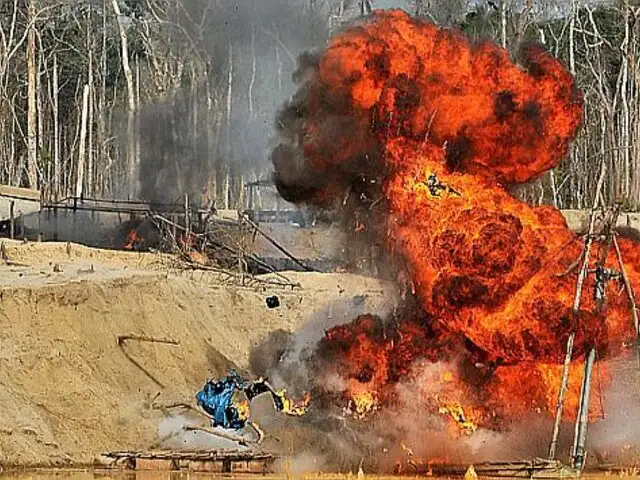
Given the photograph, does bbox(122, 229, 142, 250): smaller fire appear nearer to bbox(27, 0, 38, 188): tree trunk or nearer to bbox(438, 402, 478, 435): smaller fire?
bbox(27, 0, 38, 188): tree trunk

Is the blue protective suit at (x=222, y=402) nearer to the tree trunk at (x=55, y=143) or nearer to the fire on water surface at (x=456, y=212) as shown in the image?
the fire on water surface at (x=456, y=212)

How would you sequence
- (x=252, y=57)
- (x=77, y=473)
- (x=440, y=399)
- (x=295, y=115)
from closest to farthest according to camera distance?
1. (x=77, y=473)
2. (x=440, y=399)
3. (x=295, y=115)
4. (x=252, y=57)

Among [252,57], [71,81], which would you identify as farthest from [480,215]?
[71,81]

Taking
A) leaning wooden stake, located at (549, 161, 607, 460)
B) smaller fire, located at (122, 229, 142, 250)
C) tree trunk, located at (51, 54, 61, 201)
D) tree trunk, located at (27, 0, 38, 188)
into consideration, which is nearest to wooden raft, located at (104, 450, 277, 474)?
leaning wooden stake, located at (549, 161, 607, 460)

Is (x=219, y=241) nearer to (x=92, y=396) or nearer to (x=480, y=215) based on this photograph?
(x=92, y=396)

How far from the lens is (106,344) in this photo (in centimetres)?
2072

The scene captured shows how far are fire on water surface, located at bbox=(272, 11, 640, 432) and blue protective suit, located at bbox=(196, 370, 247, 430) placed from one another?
5.40 feet

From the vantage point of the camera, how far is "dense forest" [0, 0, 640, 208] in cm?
2847

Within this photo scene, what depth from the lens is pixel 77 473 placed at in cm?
1698

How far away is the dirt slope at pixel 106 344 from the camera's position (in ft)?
61.1

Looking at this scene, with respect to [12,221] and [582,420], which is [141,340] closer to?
[582,420]

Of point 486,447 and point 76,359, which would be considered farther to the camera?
point 76,359

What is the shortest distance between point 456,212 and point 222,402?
16.9 feet

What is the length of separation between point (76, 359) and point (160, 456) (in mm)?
3463
